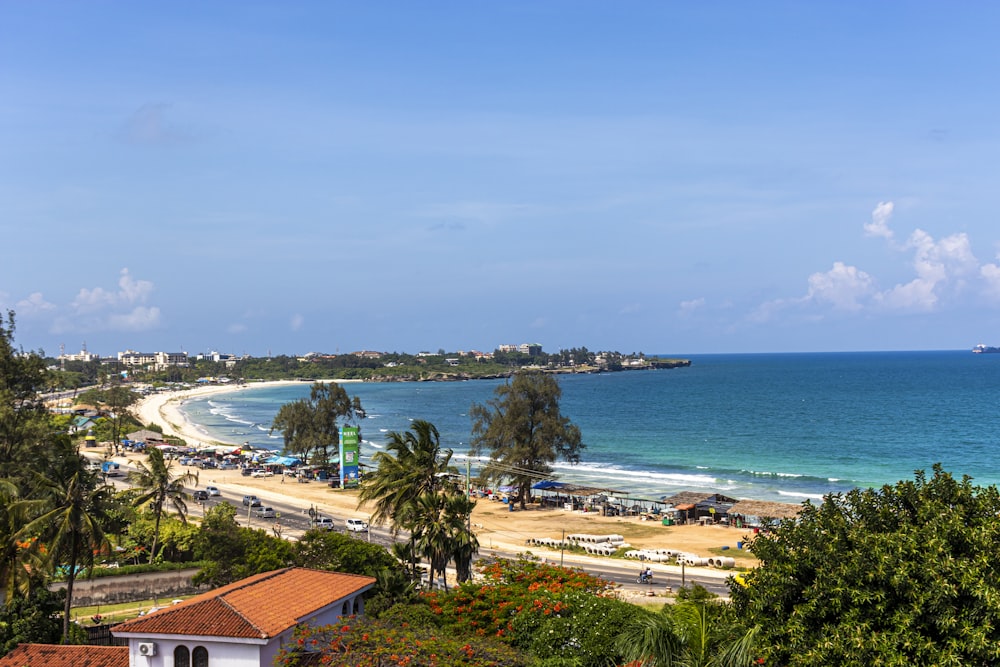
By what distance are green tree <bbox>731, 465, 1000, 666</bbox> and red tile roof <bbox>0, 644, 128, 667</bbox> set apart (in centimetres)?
1662

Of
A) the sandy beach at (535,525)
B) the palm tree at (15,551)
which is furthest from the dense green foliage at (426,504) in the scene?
the sandy beach at (535,525)

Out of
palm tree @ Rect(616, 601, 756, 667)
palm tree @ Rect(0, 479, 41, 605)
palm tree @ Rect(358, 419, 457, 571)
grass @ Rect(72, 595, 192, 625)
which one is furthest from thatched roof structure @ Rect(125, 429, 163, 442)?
palm tree @ Rect(616, 601, 756, 667)

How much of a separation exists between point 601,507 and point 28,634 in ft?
153

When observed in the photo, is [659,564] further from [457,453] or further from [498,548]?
[457,453]

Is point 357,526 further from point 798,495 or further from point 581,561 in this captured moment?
point 798,495

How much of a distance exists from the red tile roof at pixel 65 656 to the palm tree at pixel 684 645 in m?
15.0

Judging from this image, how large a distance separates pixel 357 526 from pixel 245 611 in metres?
34.7

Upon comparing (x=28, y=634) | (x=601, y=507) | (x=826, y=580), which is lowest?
(x=601, y=507)

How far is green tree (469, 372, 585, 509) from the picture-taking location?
65688 mm

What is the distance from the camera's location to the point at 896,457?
286 feet

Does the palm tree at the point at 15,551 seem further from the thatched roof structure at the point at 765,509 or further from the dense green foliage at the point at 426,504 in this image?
the thatched roof structure at the point at 765,509

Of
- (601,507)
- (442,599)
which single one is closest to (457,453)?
(601,507)

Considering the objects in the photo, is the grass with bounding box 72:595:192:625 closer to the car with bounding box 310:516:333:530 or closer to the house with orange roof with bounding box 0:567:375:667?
the house with orange roof with bounding box 0:567:375:667

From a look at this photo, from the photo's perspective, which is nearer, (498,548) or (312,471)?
(498,548)
